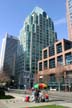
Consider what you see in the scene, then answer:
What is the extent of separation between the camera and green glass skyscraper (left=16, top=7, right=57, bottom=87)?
6022 inches

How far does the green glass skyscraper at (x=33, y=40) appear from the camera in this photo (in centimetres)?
15295

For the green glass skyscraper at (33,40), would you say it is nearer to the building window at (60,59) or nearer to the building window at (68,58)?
the building window at (60,59)

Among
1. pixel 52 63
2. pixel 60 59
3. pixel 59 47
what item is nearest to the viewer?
pixel 60 59

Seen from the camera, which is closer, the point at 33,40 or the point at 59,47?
the point at 59,47

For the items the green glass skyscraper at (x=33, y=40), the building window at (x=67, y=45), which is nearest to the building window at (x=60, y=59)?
the building window at (x=67, y=45)

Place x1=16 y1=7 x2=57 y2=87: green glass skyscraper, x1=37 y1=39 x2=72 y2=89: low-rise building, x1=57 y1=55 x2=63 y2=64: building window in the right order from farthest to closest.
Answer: x1=16 y1=7 x2=57 y2=87: green glass skyscraper
x1=57 y1=55 x2=63 y2=64: building window
x1=37 y1=39 x2=72 y2=89: low-rise building

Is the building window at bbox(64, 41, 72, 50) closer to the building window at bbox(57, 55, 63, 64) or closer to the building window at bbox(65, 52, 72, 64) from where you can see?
the building window at bbox(65, 52, 72, 64)

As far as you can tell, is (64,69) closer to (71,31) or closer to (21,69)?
(71,31)

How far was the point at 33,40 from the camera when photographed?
6344 inches

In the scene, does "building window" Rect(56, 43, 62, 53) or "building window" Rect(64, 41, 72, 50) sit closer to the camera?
"building window" Rect(64, 41, 72, 50)

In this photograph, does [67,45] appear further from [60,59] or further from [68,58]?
[68,58]

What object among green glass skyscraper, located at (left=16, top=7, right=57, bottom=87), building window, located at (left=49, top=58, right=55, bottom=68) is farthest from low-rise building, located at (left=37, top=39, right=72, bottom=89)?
green glass skyscraper, located at (left=16, top=7, right=57, bottom=87)

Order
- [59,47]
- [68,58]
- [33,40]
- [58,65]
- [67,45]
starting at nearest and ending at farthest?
[68,58]
[58,65]
[67,45]
[59,47]
[33,40]

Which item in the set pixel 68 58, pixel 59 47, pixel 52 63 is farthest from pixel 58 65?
pixel 52 63
